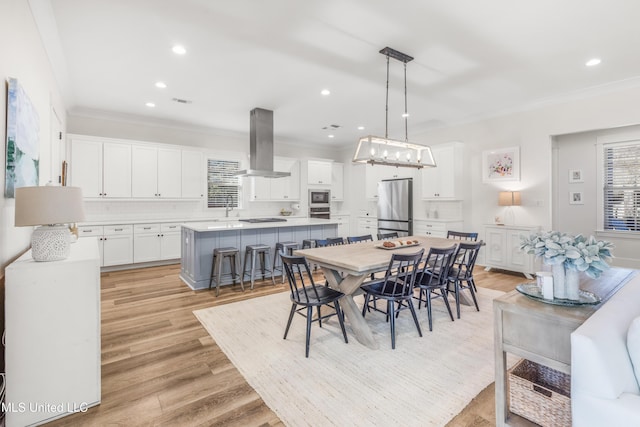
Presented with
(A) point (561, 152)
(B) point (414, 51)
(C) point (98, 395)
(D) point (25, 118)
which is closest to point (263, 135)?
(B) point (414, 51)

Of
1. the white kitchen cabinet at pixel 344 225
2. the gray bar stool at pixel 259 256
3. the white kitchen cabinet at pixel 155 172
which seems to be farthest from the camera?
the white kitchen cabinet at pixel 344 225

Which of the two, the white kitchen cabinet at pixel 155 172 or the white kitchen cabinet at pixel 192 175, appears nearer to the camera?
the white kitchen cabinet at pixel 155 172

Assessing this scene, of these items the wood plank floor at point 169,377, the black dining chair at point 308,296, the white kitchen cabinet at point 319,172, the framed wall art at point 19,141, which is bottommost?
the wood plank floor at point 169,377

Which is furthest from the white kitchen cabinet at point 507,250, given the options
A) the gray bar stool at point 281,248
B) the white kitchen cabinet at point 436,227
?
the gray bar stool at point 281,248

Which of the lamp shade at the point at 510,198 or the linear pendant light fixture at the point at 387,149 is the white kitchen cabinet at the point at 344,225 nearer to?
the lamp shade at the point at 510,198

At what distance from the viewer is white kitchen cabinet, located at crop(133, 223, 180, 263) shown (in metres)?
5.65

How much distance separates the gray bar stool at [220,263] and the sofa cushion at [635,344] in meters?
3.96

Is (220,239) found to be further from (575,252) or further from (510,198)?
(510,198)

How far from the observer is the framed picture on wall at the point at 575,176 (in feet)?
17.9

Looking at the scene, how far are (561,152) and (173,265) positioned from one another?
762cm

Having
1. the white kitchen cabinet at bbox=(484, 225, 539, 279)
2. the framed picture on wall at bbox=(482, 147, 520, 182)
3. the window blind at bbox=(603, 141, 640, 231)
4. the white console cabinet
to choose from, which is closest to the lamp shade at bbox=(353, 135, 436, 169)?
the framed picture on wall at bbox=(482, 147, 520, 182)

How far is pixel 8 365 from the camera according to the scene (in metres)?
1.71

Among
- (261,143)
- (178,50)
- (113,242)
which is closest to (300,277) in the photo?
(178,50)

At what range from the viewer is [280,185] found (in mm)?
7559
